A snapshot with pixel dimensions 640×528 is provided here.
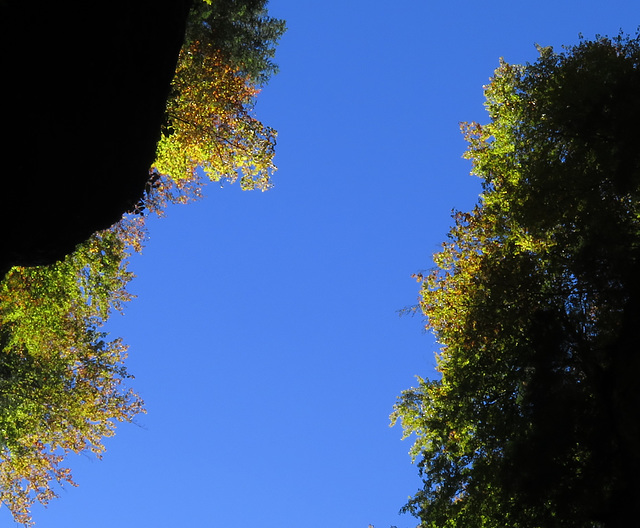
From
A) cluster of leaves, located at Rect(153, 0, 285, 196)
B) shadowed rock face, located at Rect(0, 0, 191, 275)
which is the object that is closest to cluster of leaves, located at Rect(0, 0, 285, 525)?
cluster of leaves, located at Rect(153, 0, 285, 196)

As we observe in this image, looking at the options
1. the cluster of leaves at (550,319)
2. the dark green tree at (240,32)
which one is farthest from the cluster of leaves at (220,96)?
the cluster of leaves at (550,319)

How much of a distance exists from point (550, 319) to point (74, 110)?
494 inches

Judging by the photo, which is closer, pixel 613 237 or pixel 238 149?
pixel 613 237

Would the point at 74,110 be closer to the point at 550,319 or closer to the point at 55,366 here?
the point at 550,319

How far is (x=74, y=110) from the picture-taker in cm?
832

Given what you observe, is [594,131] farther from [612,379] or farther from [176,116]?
[176,116]

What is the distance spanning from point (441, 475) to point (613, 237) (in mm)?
8777

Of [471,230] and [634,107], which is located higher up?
[471,230]

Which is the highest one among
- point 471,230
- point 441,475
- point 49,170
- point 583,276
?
point 471,230

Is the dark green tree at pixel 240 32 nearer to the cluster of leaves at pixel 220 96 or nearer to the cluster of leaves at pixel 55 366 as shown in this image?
the cluster of leaves at pixel 220 96

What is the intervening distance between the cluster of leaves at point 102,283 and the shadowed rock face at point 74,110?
34.1 ft

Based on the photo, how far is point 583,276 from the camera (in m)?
14.9

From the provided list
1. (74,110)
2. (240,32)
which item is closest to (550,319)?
(74,110)


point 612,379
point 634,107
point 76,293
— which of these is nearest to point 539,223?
point 634,107
